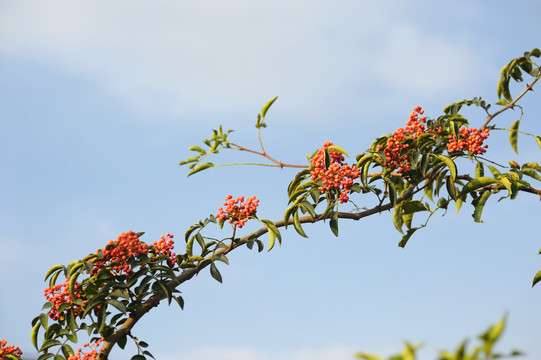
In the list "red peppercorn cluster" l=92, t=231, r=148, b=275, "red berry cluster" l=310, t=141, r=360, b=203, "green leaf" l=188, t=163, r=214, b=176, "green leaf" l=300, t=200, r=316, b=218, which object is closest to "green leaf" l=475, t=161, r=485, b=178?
"red berry cluster" l=310, t=141, r=360, b=203

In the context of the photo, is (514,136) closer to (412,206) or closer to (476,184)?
(476,184)

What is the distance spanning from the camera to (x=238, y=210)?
4.68m

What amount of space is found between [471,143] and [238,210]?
2.03m

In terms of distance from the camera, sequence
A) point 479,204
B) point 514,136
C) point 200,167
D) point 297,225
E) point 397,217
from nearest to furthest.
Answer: point 297,225, point 397,217, point 479,204, point 200,167, point 514,136

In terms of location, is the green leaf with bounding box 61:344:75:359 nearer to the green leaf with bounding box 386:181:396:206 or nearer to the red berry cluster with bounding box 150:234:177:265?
the red berry cluster with bounding box 150:234:177:265

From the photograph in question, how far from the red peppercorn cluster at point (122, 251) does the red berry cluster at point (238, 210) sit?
0.71m

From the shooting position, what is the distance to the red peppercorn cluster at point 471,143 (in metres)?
4.63

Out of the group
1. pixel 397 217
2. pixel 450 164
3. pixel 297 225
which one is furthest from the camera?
pixel 397 217

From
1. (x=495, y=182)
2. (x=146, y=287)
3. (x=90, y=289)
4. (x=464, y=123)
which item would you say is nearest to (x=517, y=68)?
(x=464, y=123)

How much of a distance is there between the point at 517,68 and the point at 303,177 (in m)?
2.19

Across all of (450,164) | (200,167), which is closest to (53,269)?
(200,167)

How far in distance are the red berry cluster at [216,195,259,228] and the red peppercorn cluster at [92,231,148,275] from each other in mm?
712

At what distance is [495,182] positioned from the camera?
15.2 feet

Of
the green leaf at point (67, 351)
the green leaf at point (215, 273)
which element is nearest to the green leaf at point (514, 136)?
the green leaf at point (215, 273)
